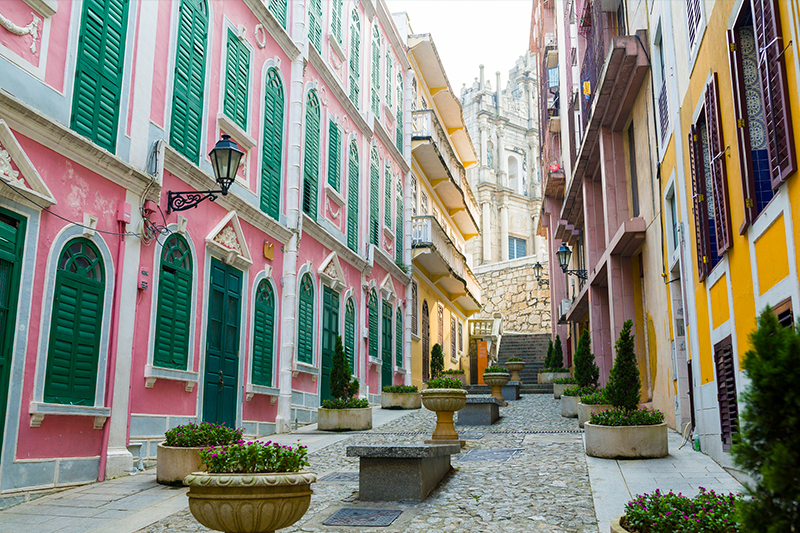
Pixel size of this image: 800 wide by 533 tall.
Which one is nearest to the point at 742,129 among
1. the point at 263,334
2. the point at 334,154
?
the point at 263,334

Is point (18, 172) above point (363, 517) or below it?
above

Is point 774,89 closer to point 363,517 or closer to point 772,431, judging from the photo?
point 772,431

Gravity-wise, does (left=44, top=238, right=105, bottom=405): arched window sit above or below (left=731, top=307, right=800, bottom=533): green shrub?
above

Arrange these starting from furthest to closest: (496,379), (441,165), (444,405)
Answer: (441,165), (496,379), (444,405)

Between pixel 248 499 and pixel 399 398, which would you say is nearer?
pixel 248 499

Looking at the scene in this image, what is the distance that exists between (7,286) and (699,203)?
8709mm

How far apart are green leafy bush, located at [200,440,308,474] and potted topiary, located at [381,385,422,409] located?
15319mm

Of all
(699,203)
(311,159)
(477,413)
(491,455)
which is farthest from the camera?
(311,159)

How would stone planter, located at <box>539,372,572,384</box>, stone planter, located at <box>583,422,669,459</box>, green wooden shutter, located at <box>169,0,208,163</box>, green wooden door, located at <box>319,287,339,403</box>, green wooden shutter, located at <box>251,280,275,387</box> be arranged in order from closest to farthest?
stone planter, located at <box>583,422,669,459</box> < green wooden shutter, located at <box>169,0,208,163</box> < green wooden shutter, located at <box>251,280,275,387</box> < green wooden door, located at <box>319,287,339,403</box> < stone planter, located at <box>539,372,572,384</box>

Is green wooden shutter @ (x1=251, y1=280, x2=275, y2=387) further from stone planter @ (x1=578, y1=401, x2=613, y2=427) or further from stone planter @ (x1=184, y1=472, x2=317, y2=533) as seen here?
stone planter @ (x1=184, y1=472, x2=317, y2=533)

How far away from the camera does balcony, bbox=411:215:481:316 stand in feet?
90.5

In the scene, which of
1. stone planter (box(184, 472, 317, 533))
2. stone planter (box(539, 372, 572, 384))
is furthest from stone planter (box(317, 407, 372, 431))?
stone planter (box(539, 372, 572, 384))

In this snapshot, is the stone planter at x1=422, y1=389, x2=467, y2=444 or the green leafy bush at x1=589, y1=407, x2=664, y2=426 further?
the stone planter at x1=422, y1=389, x2=467, y2=444

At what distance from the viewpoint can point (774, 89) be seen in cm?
609
